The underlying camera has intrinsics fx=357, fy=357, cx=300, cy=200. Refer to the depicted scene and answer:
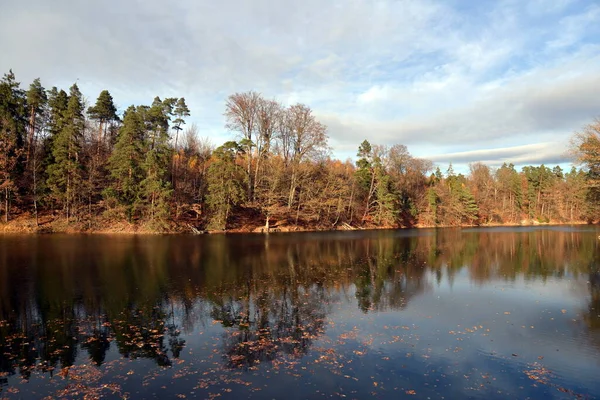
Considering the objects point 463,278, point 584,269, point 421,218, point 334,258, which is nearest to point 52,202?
point 334,258

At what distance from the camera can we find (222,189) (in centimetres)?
4553

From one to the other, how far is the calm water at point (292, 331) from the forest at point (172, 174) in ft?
76.9

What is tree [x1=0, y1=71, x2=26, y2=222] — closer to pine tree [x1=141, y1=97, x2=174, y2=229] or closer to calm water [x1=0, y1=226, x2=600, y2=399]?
pine tree [x1=141, y1=97, x2=174, y2=229]

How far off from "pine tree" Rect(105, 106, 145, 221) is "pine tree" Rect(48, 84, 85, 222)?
12.6 feet

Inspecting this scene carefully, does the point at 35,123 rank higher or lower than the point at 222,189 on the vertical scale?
higher

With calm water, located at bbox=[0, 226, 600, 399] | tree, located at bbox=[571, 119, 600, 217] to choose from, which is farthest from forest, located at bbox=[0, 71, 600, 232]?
calm water, located at bbox=[0, 226, 600, 399]

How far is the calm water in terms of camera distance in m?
7.34

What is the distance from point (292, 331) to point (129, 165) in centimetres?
3963

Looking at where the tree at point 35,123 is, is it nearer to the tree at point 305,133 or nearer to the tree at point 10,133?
the tree at point 10,133

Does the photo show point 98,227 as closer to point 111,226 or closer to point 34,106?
point 111,226

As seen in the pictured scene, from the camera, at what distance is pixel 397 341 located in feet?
32.2

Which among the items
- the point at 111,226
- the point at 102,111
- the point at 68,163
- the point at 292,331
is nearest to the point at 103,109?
the point at 102,111

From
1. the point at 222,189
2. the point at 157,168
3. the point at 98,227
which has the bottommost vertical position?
the point at 98,227

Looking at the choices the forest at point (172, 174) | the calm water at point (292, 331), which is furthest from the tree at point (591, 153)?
the calm water at point (292, 331)
